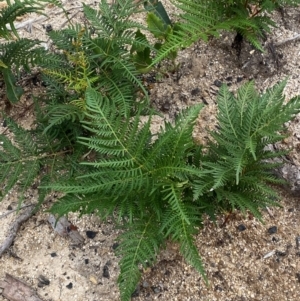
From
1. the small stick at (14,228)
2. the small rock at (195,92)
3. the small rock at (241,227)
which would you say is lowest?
the small rock at (241,227)

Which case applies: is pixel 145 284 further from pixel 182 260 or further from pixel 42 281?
pixel 42 281

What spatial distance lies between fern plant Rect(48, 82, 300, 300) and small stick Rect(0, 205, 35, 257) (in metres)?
0.48

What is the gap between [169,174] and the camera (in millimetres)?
1780

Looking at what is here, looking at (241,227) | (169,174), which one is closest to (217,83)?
(241,227)

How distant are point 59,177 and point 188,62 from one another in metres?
0.95

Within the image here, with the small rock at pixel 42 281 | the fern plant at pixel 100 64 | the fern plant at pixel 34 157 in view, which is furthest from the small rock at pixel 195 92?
the small rock at pixel 42 281

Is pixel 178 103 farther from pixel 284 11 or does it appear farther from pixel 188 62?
pixel 284 11

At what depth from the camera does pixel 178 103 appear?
2.48m

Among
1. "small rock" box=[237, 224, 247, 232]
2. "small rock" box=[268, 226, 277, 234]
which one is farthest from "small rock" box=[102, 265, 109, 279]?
"small rock" box=[268, 226, 277, 234]

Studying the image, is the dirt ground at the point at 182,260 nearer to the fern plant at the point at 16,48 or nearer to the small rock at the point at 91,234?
the small rock at the point at 91,234

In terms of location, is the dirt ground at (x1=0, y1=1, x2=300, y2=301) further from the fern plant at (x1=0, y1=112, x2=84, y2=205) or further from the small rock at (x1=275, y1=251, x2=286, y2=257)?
the fern plant at (x1=0, y1=112, x2=84, y2=205)

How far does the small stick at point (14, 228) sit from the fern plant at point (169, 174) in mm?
480

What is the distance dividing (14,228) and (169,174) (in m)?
0.92

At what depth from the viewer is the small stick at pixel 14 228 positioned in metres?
2.24
